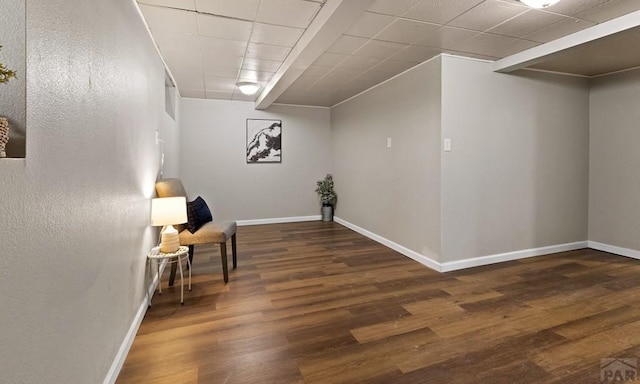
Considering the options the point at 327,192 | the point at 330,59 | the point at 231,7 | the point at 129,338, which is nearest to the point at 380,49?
the point at 330,59

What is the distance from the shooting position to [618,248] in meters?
4.03

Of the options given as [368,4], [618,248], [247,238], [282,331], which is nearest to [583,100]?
[618,248]

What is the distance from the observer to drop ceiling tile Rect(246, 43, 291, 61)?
10.4 ft

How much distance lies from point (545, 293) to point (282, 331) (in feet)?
7.81

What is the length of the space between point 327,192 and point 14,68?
18.2ft

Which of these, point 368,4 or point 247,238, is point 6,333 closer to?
point 368,4

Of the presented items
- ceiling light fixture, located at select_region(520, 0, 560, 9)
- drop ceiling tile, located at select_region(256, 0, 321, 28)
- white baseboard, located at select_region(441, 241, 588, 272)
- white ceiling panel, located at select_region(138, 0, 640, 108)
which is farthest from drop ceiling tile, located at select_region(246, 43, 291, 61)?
white baseboard, located at select_region(441, 241, 588, 272)

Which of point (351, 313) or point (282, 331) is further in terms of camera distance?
point (351, 313)

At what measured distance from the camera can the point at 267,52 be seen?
3332 mm

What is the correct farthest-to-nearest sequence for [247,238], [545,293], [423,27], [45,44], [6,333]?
1. [247,238]
2. [545,293]
3. [423,27]
4. [45,44]
5. [6,333]

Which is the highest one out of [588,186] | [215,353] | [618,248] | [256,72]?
[256,72]

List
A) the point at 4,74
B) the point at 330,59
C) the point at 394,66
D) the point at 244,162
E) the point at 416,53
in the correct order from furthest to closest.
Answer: the point at 244,162 < the point at 394,66 < the point at 330,59 < the point at 416,53 < the point at 4,74

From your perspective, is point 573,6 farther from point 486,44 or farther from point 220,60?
point 220,60

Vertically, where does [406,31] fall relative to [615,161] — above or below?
above
